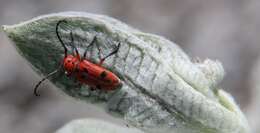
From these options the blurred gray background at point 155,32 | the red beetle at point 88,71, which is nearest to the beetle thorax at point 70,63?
the red beetle at point 88,71

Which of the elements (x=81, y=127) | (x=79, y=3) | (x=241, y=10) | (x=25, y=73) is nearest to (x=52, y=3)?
(x=79, y=3)

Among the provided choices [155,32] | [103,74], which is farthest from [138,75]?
[155,32]

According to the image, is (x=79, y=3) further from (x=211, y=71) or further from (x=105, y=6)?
(x=211, y=71)

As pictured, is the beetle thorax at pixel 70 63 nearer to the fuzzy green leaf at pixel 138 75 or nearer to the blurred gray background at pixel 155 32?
the fuzzy green leaf at pixel 138 75

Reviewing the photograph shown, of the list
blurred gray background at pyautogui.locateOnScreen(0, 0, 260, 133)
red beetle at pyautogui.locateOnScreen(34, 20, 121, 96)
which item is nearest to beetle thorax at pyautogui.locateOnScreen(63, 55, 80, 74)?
red beetle at pyautogui.locateOnScreen(34, 20, 121, 96)

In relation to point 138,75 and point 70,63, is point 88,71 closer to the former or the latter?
point 70,63

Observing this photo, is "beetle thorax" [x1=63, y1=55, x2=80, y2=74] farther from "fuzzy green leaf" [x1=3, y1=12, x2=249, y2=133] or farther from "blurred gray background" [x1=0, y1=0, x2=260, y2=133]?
"blurred gray background" [x1=0, y1=0, x2=260, y2=133]
